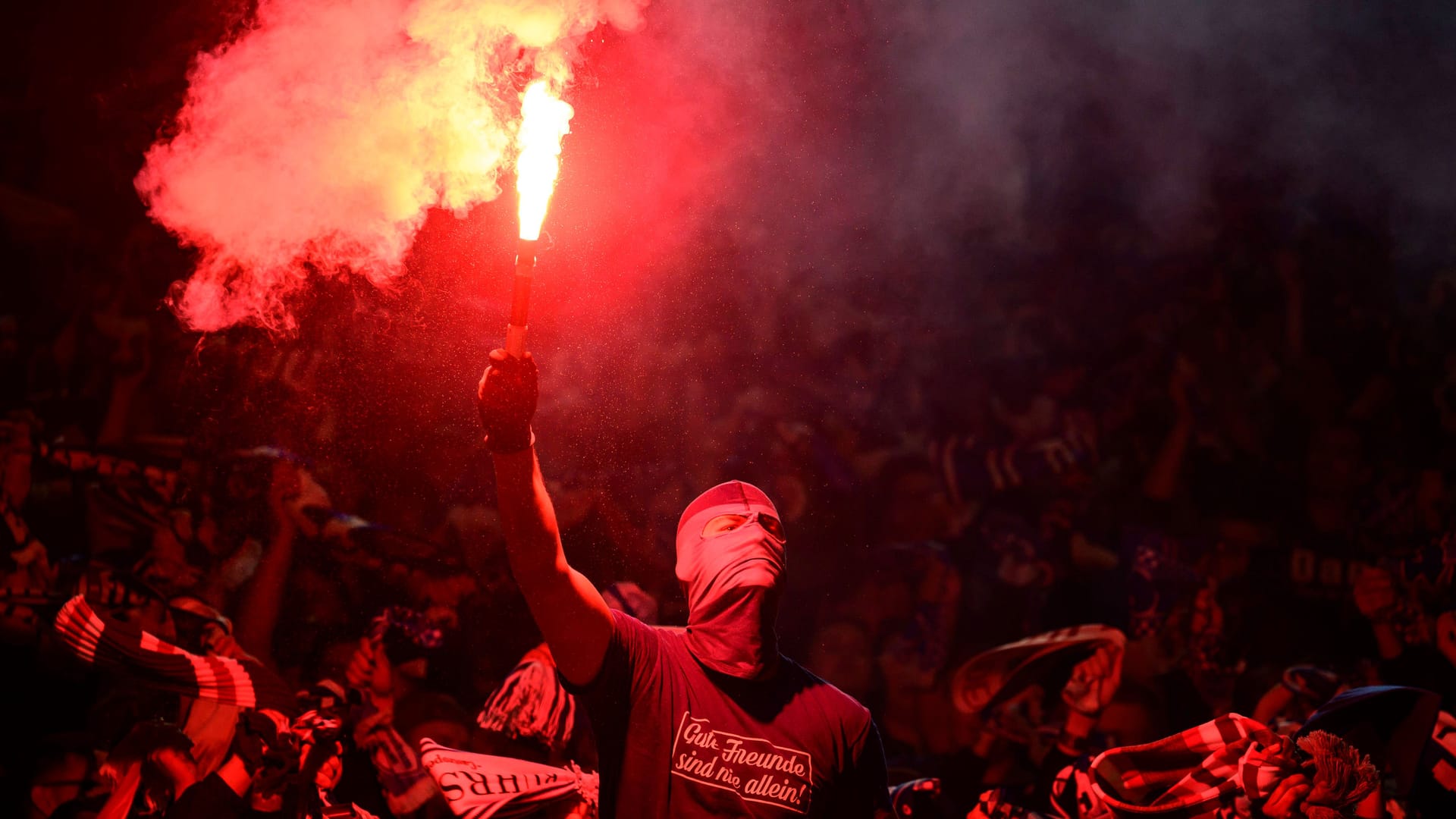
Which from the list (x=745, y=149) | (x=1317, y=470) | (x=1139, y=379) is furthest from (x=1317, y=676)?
(x=745, y=149)

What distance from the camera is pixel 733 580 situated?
2.63 meters

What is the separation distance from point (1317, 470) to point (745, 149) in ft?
14.0

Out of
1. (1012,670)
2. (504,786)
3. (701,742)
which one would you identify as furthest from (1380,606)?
(504,786)

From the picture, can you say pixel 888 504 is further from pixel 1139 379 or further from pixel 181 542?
pixel 181 542

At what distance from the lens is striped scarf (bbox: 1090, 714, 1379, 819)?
3.05 metres

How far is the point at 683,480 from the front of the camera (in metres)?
4.71

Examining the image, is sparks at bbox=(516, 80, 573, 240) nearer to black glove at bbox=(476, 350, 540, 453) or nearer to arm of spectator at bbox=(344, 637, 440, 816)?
black glove at bbox=(476, 350, 540, 453)

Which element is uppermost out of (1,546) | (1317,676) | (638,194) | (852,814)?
(638,194)

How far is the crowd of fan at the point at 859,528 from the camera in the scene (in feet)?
13.1

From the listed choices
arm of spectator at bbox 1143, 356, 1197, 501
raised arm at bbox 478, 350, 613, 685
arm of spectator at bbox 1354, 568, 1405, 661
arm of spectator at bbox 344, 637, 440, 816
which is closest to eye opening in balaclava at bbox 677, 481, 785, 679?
raised arm at bbox 478, 350, 613, 685

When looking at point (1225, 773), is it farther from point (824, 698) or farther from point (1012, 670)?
point (1012, 670)

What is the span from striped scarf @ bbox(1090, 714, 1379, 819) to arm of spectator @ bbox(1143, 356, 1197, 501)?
273cm

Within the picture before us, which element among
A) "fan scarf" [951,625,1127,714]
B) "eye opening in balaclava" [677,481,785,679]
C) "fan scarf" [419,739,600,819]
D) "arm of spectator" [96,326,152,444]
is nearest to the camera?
"eye opening in balaclava" [677,481,785,679]

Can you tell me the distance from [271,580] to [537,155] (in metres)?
2.83
